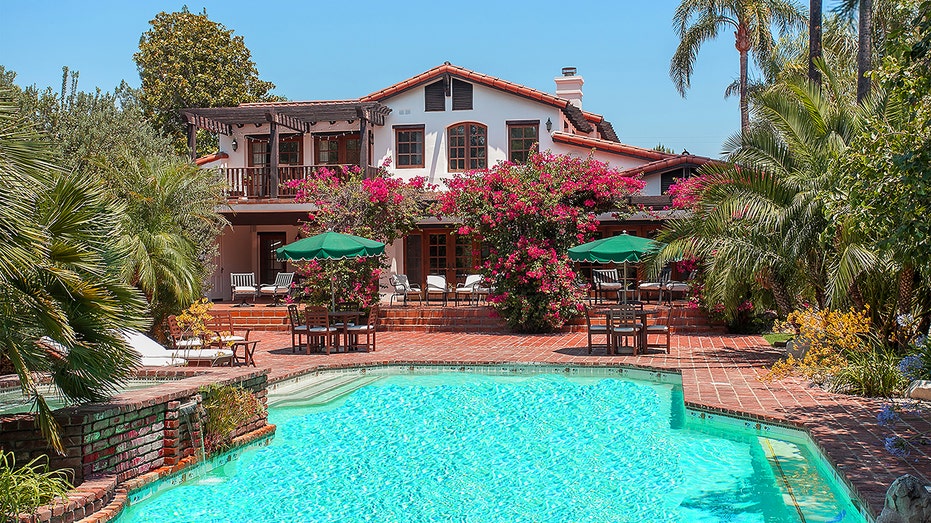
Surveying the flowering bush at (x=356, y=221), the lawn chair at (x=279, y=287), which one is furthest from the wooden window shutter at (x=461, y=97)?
the lawn chair at (x=279, y=287)

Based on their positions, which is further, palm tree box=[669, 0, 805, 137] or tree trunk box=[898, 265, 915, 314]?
palm tree box=[669, 0, 805, 137]

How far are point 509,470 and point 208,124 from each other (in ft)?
64.5

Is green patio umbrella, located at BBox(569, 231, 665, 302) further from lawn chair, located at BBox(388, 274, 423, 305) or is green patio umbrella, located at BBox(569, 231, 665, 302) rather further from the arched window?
the arched window

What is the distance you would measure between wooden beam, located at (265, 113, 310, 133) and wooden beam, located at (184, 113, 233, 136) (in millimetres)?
2104

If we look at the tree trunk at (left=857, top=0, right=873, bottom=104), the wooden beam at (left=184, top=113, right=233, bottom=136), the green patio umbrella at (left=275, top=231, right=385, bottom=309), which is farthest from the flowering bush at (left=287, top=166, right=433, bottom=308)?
the tree trunk at (left=857, top=0, right=873, bottom=104)

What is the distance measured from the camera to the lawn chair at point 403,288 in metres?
22.4

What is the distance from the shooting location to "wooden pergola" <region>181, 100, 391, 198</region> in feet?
78.4

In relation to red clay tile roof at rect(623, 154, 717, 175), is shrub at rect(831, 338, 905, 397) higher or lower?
lower

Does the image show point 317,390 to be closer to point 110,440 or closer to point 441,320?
point 110,440

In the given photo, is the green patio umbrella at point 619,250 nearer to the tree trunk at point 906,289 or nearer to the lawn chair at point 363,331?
the lawn chair at point 363,331

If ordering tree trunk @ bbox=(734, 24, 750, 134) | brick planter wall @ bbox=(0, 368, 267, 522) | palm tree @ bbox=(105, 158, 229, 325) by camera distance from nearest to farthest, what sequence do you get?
brick planter wall @ bbox=(0, 368, 267, 522) → palm tree @ bbox=(105, 158, 229, 325) → tree trunk @ bbox=(734, 24, 750, 134)

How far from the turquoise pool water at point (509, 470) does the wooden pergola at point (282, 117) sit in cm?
1383

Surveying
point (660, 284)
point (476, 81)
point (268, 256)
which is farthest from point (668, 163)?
point (268, 256)

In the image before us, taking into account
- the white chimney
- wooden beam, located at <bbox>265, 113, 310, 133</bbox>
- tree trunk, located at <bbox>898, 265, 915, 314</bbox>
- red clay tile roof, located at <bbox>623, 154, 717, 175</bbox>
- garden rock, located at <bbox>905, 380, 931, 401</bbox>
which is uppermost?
the white chimney
